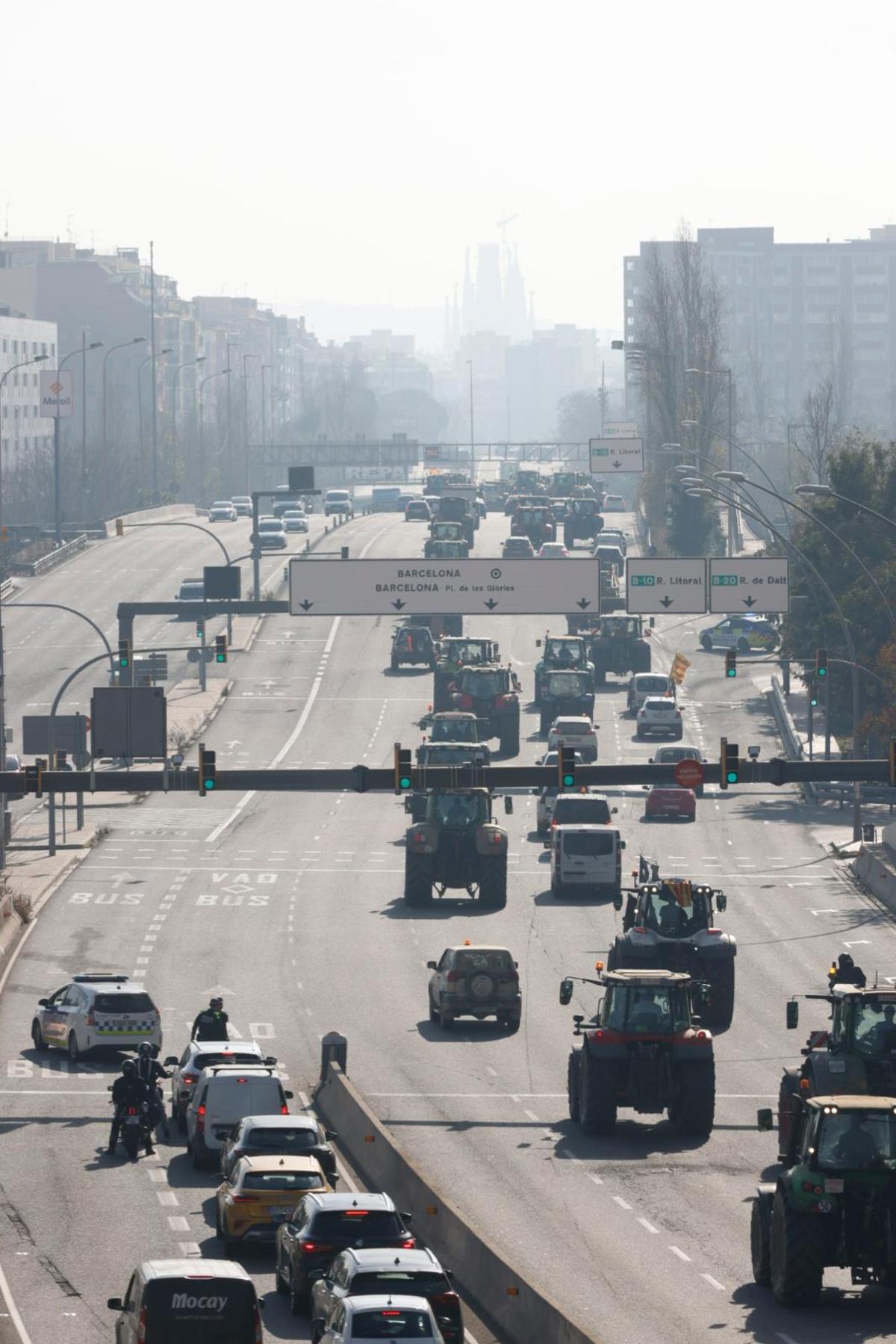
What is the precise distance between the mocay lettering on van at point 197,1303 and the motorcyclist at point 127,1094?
45.9 ft

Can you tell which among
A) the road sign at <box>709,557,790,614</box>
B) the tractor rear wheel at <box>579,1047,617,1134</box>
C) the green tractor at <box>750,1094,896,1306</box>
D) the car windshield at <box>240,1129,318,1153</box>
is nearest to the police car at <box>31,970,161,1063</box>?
the tractor rear wheel at <box>579,1047,617,1134</box>

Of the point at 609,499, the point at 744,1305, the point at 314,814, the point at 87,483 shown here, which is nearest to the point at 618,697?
the point at 314,814

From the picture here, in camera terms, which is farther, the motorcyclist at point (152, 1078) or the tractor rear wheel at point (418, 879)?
the tractor rear wheel at point (418, 879)

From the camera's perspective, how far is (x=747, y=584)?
80500mm

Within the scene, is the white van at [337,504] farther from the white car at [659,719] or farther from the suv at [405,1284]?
the suv at [405,1284]

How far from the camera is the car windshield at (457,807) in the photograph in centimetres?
6044

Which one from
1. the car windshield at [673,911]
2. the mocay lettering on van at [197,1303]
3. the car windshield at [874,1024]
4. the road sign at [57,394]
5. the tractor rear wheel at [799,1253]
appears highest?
the road sign at [57,394]

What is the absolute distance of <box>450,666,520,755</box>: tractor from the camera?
84938 mm

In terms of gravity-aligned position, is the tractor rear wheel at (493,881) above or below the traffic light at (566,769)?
below

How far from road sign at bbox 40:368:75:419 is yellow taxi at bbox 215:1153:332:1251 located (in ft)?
367

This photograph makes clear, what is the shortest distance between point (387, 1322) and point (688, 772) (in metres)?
28.7

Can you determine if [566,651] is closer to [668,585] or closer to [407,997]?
[668,585]

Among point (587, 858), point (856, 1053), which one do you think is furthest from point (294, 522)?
point (856, 1053)

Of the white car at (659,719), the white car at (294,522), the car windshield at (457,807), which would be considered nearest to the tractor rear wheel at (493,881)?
the car windshield at (457,807)
